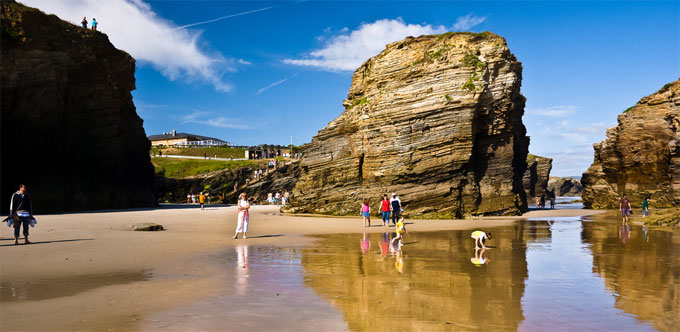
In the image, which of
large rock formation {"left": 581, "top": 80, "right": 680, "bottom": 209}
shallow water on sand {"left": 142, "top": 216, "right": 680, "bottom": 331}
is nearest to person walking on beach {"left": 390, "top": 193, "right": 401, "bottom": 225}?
shallow water on sand {"left": 142, "top": 216, "right": 680, "bottom": 331}

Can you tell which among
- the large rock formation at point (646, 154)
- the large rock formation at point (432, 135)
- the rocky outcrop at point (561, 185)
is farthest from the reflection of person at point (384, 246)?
the rocky outcrop at point (561, 185)

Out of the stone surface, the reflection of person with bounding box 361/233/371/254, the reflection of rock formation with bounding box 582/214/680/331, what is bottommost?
the reflection of person with bounding box 361/233/371/254

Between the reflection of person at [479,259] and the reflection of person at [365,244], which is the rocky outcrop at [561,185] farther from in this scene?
the reflection of person at [479,259]

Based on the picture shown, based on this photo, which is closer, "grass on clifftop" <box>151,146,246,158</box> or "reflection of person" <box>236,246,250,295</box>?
"reflection of person" <box>236,246,250,295</box>

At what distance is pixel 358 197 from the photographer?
113ft

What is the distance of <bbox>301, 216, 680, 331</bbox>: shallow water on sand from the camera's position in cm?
610

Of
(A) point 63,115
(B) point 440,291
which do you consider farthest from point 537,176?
(B) point 440,291

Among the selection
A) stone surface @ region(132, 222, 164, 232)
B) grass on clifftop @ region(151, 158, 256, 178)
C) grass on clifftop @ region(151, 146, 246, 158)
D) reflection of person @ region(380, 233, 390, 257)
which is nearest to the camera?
reflection of person @ region(380, 233, 390, 257)

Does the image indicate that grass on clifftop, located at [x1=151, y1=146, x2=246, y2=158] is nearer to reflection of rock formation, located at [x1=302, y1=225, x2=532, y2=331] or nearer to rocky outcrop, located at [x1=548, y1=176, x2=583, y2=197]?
reflection of rock formation, located at [x1=302, y1=225, x2=532, y2=331]

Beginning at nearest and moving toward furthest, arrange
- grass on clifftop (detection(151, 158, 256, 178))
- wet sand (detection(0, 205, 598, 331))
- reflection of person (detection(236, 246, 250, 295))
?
wet sand (detection(0, 205, 598, 331)) → reflection of person (detection(236, 246, 250, 295)) → grass on clifftop (detection(151, 158, 256, 178))

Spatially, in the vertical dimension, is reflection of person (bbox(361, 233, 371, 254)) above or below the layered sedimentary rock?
below

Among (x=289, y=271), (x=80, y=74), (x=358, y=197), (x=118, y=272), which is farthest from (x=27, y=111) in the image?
(x=289, y=271)

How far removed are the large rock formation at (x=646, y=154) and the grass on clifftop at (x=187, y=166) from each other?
57.5 m

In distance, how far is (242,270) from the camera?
9.95m
